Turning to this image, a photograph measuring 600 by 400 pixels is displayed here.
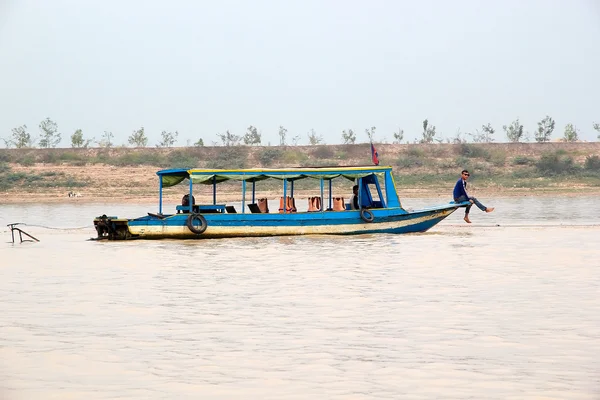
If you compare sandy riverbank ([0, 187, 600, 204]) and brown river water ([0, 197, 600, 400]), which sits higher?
brown river water ([0, 197, 600, 400])

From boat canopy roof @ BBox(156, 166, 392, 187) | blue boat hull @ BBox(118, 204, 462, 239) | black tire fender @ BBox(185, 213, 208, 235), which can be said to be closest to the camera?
black tire fender @ BBox(185, 213, 208, 235)

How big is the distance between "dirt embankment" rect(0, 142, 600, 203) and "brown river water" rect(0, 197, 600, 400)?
23963 mm

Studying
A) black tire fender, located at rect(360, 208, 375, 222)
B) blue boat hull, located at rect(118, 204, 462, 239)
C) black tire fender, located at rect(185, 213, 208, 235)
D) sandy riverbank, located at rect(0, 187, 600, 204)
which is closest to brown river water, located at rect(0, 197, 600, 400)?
Answer: black tire fender, located at rect(185, 213, 208, 235)

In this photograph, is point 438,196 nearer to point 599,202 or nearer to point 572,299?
point 599,202

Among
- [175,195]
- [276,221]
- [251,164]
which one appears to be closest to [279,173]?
[276,221]

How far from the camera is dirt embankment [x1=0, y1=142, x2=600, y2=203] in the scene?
43656 mm

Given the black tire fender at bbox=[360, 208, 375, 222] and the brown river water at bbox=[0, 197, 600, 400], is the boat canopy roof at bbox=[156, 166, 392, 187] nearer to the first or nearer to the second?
the black tire fender at bbox=[360, 208, 375, 222]

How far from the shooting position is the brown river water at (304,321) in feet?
25.1

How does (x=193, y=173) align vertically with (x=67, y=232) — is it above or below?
above

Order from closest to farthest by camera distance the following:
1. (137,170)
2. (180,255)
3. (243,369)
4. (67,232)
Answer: (243,369), (180,255), (67,232), (137,170)

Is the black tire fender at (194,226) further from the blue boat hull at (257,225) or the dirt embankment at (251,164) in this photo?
the dirt embankment at (251,164)

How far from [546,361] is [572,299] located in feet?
11.9

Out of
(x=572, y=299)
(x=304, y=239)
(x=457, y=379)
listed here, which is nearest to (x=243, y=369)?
(x=457, y=379)

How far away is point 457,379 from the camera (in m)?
7.66
